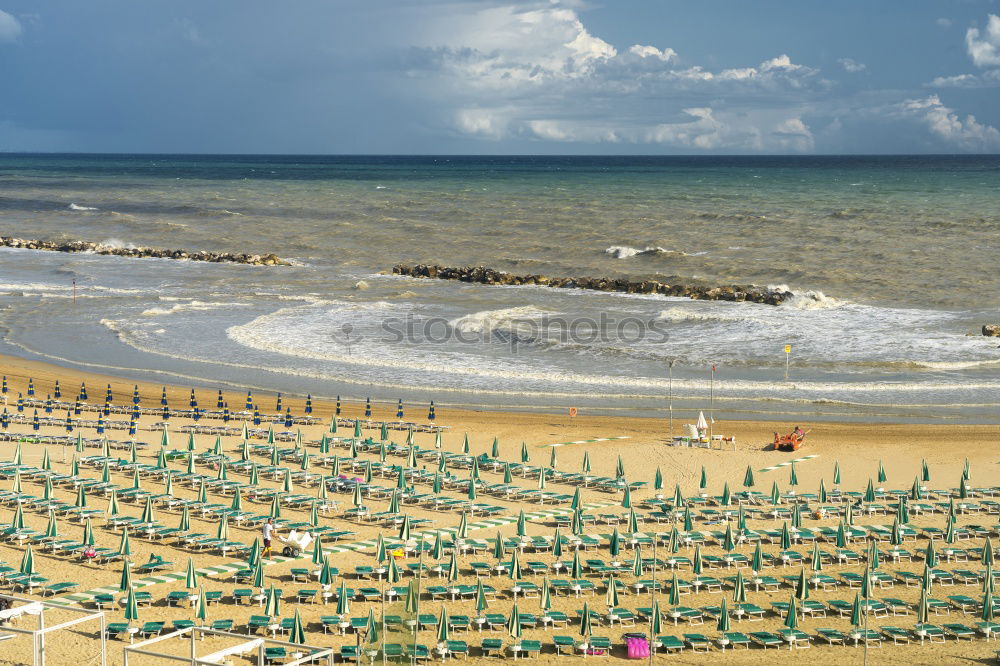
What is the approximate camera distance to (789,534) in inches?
993

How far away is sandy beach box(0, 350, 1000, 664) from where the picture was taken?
20.3m

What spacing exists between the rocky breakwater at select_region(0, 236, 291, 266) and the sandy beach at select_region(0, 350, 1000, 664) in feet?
140

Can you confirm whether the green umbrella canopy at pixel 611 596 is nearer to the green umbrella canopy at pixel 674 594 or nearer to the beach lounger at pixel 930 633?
the green umbrella canopy at pixel 674 594

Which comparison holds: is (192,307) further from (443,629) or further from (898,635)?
(898,635)

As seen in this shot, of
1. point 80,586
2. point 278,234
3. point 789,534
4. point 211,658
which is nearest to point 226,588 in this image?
point 80,586

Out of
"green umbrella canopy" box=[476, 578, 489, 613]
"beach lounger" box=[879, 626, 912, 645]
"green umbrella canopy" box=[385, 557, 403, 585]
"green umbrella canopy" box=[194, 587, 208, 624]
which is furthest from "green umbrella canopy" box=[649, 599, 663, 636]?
"green umbrella canopy" box=[194, 587, 208, 624]

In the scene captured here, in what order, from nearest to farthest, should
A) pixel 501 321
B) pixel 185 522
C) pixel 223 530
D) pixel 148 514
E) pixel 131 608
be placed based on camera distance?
pixel 131 608
pixel 223 530
pixel 185 522
pixel 148 514
pixel 501 321

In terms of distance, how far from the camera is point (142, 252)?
91062 mm

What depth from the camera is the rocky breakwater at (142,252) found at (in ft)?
285

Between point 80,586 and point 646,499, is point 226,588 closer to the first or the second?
point 80,586

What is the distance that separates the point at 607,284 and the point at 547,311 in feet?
43.4

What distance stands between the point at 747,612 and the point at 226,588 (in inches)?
416

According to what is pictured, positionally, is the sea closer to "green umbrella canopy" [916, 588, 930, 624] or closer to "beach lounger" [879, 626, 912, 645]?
"green umbrella canopy" [916, 588, 930, 624]

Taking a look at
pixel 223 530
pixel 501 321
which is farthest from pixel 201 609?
pixel 501 321
